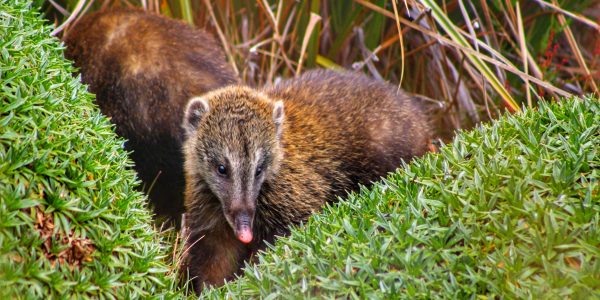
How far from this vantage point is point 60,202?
341cm

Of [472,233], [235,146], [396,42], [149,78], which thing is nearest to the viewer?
[472,233]

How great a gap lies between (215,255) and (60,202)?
2219 millimetres

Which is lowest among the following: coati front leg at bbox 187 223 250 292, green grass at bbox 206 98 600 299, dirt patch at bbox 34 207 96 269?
coati front leg at bbox 187 223 250 292

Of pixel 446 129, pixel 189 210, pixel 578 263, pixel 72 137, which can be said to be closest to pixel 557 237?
pixel 578 263

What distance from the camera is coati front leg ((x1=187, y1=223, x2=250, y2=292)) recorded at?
17.9ft

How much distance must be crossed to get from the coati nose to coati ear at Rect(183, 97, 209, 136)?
2.78 ft

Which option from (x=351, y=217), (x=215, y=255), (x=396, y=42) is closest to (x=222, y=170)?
(x=215, y=255)

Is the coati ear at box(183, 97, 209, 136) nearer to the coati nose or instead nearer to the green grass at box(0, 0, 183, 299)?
the coati nose

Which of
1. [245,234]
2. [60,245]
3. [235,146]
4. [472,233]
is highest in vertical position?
[472,233]

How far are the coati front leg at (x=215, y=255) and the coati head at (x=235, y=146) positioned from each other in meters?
0.36

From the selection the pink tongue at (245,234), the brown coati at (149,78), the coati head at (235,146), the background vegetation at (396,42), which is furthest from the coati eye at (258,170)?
the background vegetation at (396,42)

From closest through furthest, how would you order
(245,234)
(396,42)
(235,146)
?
1. (245,234)
2. (235,146)
3. (396,42)

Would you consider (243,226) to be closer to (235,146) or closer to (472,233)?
(235,146)

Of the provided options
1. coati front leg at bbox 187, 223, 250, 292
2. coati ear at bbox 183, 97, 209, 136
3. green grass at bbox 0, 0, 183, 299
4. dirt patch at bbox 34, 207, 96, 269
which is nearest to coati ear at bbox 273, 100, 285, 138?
coati ear at bbox 183, 97, 209, 136
